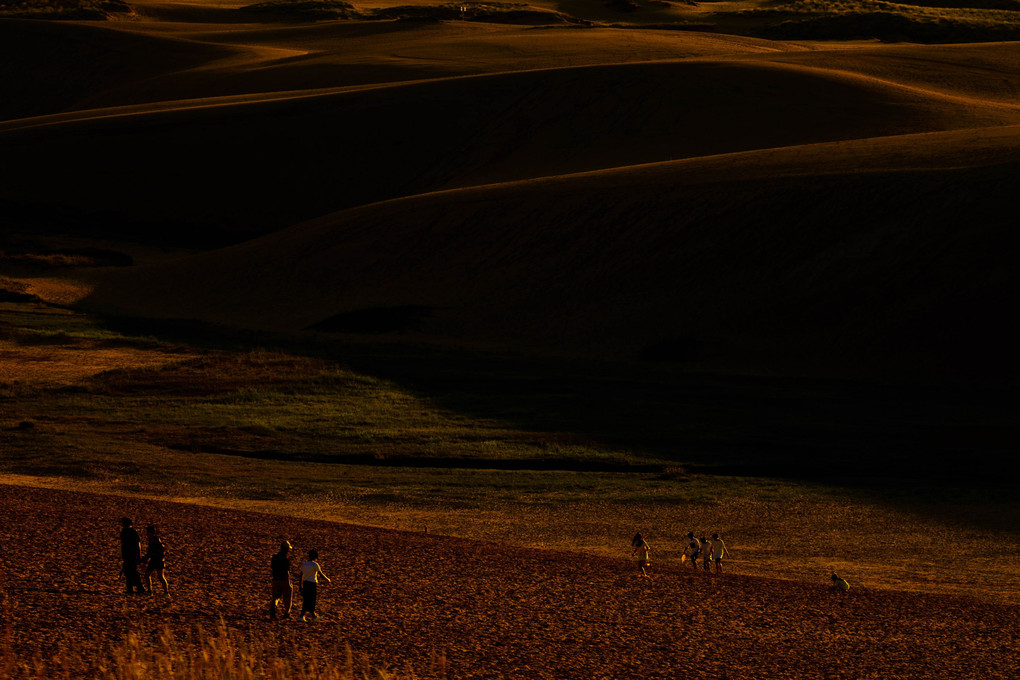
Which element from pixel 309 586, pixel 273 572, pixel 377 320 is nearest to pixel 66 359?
pixel 377 320

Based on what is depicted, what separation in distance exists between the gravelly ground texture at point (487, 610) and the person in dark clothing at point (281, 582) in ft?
1.19

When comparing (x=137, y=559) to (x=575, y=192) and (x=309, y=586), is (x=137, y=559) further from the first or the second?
(x=575, y=192)

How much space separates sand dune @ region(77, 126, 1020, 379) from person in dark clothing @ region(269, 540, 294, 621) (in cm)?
3189

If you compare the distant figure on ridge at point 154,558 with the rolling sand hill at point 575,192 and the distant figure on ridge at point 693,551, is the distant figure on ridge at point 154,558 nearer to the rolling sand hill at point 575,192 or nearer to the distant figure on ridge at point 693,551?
the distant figure on ridge at point 693,551

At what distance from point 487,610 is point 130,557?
5.38 m

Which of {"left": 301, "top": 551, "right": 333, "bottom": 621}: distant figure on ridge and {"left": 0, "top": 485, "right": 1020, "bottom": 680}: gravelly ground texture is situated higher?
{"left": 301, "top": 551, "right": 333, "bottom": 621}: distant figure on ridge

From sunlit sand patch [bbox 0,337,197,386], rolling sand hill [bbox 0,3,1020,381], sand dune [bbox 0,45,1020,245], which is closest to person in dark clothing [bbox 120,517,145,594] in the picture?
sunlit sand patch [bbox 0,337,197,386]

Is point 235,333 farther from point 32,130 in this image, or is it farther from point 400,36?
point 400,36

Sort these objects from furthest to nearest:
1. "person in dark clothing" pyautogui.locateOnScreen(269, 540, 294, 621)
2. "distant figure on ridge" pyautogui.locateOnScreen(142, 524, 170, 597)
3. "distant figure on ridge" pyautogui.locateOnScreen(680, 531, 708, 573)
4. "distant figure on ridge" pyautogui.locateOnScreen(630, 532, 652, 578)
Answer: "distant figure on ridge" pyautogui.locateOnScreen(680, 531, 708, 573) < "distant figure on ridge" pyautogui.locateOnScreen(630, 532, 652, 578) < "distant figure on ridge" pyautogui.locateOnScreen(142, 524, 170, 597) < "person in dark clothing" pyautogui.locateOnScreen(269, 540, 294, 621)

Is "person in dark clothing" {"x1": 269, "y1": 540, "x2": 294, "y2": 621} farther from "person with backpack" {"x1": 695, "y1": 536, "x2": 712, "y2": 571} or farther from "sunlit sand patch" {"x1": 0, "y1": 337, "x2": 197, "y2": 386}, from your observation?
"sunlit sand patch" {"x1": 0, "y1": 337, "x2": 197, "y2": 386}

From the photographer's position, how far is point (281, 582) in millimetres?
17188

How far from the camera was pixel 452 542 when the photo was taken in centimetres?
2397

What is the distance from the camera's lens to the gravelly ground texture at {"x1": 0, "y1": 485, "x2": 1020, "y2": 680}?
16.5m

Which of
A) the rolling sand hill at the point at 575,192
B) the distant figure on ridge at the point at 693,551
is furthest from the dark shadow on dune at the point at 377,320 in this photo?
the distant figure on ridge at the point at 693,551
